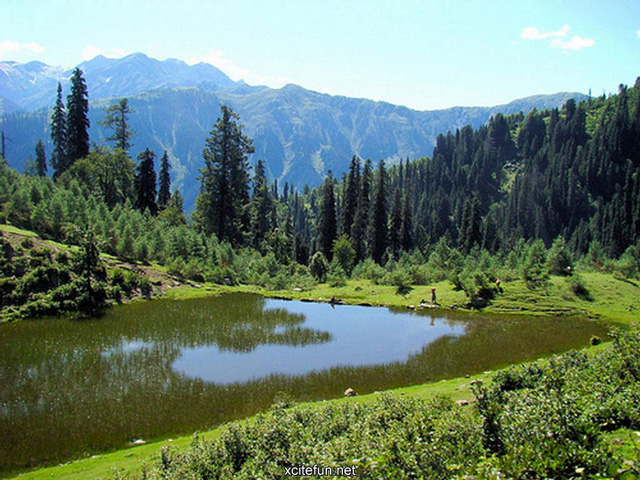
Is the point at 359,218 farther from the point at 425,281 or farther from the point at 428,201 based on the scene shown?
the point at 428,201

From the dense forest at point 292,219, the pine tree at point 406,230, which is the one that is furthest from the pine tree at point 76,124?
the pine tree at point 406,230

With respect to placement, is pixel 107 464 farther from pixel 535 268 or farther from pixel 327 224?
pixel 327 224

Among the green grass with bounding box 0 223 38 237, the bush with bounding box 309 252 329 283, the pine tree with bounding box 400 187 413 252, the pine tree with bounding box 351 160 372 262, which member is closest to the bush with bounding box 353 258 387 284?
the bush with bounding box 309 252 329 283

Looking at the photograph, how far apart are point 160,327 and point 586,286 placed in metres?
32.0

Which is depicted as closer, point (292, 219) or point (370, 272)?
point (370, 272)

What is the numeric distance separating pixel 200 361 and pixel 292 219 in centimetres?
7094

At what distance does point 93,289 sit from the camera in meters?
25.7

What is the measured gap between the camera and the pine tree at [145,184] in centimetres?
6082

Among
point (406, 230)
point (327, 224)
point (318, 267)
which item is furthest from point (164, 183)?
point (406, 230)

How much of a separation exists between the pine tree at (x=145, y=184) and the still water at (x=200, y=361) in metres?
37.5

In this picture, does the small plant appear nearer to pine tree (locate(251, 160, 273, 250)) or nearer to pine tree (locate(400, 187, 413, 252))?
pine tree (locate(251, 160, 273, 250))

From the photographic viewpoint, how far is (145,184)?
201 ft

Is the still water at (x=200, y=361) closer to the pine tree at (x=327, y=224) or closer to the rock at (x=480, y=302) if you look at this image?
the rock at (x=480, y=302)

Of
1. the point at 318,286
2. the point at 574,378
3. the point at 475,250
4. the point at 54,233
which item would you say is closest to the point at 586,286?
the point at 475,250
